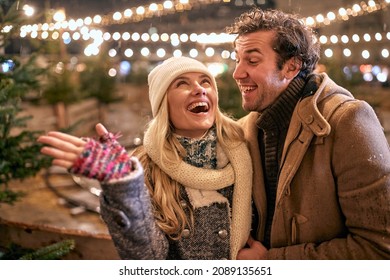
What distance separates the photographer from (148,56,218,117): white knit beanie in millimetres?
1757

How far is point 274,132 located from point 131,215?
29.8 inches

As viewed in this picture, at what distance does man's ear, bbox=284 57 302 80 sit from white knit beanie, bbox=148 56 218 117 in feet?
1.12

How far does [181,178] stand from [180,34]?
1.69 m

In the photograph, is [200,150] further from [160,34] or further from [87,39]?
[87,39]

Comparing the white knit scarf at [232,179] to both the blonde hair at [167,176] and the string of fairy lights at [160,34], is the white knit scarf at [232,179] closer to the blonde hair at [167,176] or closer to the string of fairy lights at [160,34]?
the blonde hair at [167,176]

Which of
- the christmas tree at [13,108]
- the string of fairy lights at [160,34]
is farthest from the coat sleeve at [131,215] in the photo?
the string of fairy lights at [160,34]

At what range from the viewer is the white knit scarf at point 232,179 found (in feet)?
5.63

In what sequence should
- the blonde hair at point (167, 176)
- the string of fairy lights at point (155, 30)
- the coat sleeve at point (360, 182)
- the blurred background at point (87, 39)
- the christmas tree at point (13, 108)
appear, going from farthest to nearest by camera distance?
the string of fairy lights at point (155, 30), the blurred background at point (87, 39), the christmas tree at point (13, 108), the blonde hair at point (167, 176), the coat sleeve at point (360, 182)

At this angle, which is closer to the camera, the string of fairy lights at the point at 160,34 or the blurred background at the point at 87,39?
the blurred background at the point at 87,39

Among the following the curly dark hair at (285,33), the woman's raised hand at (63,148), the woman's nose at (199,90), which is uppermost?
the curly dark hair at (285,33)

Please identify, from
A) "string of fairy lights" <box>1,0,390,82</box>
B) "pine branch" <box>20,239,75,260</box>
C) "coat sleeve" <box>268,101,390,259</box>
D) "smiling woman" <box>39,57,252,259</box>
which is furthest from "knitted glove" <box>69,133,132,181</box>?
"string of fairy lights" <box>1,0,390,82</box>

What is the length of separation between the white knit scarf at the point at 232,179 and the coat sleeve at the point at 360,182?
1.12 feet

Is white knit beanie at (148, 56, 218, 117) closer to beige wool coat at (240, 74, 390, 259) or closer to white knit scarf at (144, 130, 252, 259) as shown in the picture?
white knit scarf at (144, 130, 252, 259)
